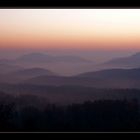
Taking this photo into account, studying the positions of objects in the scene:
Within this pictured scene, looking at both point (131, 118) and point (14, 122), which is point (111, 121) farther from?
point (14, 122)

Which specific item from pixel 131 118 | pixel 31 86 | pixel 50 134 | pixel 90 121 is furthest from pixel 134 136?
pixel 31 86

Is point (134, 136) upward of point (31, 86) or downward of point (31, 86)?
downward

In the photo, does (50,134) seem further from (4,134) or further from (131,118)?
(131,118)

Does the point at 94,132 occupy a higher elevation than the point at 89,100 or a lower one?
lower
